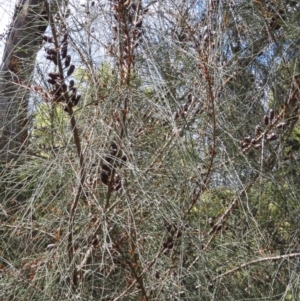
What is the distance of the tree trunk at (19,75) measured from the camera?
1.39 metres

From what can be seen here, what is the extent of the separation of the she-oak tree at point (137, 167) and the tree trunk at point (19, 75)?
0.06ft

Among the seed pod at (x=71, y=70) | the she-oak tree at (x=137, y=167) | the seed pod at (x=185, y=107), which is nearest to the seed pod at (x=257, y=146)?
the she-oak tree at (x=137, y=167)

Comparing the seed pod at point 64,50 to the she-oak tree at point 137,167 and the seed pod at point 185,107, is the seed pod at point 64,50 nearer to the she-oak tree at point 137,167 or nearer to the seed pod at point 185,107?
the she-oak tree at point 137,167

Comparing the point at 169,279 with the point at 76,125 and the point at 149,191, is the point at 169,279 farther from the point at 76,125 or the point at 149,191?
the point at 76,125

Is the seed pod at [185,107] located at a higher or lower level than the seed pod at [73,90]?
lower

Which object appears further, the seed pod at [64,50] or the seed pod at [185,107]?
the seed pod at [185,107]

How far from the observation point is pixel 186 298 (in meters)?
1.36

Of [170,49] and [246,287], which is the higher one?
[170,49]

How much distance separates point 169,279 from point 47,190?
0.30m

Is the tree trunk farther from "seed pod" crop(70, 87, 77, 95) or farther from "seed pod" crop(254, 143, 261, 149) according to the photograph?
"seed pod" crop(254, 143, 261, 149)

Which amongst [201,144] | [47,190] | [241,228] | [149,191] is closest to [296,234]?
[241,228]

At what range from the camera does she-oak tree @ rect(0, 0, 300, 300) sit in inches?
47.6

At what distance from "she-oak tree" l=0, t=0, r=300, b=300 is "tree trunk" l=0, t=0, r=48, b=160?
0.7 inches

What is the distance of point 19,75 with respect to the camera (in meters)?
1.51
